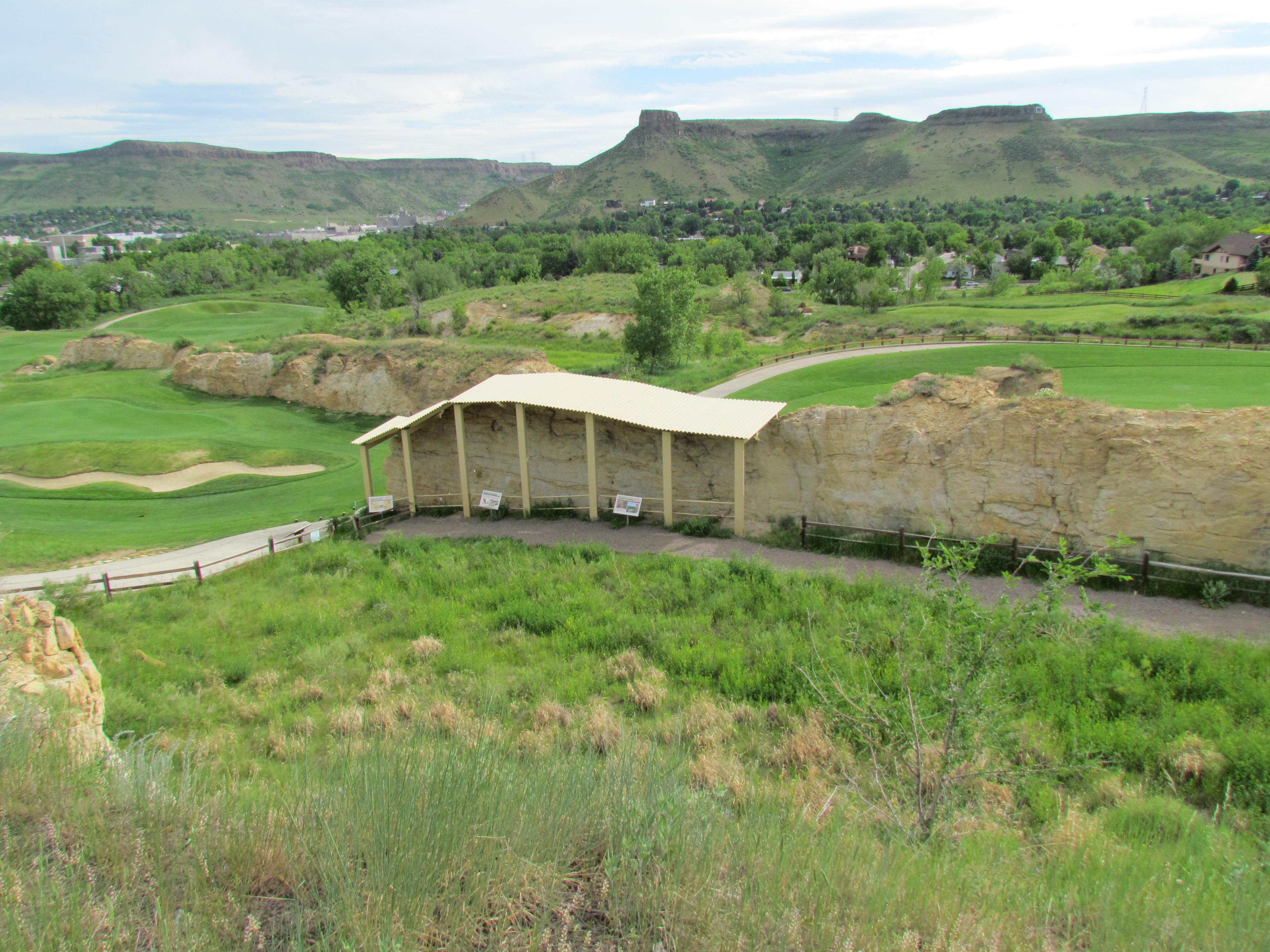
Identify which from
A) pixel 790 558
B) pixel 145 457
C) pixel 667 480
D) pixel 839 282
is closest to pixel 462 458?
pixel 667 480

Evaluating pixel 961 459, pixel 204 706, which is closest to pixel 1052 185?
pixel 961 459

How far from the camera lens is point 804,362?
1688 inches

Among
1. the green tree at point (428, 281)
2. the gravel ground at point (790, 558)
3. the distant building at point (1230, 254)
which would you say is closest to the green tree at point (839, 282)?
the distant building at point (1230, 254)

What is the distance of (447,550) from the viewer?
58.9ft

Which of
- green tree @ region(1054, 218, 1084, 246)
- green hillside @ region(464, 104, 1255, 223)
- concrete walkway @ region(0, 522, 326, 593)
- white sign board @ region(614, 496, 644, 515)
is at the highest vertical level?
green hillside @ region(464, 104, 1255, 223)

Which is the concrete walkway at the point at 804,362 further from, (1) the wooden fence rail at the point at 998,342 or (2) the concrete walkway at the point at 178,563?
(2) the concrete walkway at the point at 178,563

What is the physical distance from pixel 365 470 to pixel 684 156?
628 ft

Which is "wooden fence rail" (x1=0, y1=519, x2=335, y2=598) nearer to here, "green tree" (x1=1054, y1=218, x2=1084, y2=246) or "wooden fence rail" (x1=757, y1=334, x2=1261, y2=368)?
"wooden fence rail" (x1=757, y1=334, x2=1261, y2=368)

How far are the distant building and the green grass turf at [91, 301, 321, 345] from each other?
290ft

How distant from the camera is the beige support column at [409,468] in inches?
887

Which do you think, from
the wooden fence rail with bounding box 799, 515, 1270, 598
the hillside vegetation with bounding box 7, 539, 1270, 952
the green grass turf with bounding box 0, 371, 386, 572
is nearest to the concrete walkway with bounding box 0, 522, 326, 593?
the green grass turf with bounding box 0, 371, 386, 572

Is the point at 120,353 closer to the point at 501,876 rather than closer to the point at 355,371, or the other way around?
the point at 355,371

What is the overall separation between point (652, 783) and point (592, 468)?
1467 centimetres

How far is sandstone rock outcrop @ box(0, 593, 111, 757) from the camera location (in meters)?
6.63
